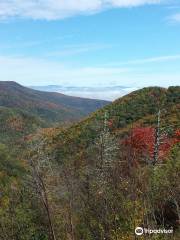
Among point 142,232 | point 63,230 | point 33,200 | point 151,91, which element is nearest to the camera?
point 142,232

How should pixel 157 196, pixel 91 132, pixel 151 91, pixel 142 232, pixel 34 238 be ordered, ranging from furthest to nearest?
pixel 151 91
pixel 91 132
pixel 34 238
pixel 157 196
pixel 142 232

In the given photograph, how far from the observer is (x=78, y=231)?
36.2 metres

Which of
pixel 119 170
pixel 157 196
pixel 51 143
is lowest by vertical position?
pixel 51 143

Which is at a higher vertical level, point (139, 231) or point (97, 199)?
point (139, 231)

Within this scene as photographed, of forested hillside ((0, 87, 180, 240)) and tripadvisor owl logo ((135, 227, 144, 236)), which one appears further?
forested hillside ((0, 87, 180, 240))

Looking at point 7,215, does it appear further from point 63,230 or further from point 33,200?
point 63,230

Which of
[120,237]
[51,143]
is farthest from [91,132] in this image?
[120,237]

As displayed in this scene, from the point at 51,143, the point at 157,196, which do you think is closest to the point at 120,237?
the point at 157,196

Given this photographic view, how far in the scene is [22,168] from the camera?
171m

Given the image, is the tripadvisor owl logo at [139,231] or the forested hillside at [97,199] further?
the forested hillside at [97,199]

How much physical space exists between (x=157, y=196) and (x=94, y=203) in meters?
5.84

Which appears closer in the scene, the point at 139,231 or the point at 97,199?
the point at 139,231

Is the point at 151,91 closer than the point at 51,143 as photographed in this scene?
No

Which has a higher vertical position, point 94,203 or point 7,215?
point 94,203
